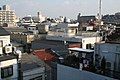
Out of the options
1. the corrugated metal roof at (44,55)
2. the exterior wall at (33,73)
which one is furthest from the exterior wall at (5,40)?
the corrugated metal roof at (44,55)

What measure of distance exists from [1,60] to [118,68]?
8.95 meters

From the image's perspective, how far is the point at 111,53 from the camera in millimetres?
19922

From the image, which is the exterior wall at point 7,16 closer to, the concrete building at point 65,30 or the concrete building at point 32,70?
the concrete building at point 65,30

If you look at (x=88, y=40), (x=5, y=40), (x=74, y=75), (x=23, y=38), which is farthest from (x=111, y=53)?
(x=23, y=38)

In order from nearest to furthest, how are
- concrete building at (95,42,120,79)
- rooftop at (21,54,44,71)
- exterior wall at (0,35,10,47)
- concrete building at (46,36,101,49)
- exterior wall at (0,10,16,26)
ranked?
concrete building at (95,42,120,79) → exterior wall at (0,35,10,47) → rooftop at (21,54,44,71) → concrete building at (46,36,101,49) → exterior wall at (0,10,16,26)

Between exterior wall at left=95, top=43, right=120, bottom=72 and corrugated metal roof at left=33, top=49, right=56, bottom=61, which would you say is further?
corrugated metal roof at left=33, top=49, right=56, bottom=61

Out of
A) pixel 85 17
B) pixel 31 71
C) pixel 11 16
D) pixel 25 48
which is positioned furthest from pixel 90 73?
pixel 11 16

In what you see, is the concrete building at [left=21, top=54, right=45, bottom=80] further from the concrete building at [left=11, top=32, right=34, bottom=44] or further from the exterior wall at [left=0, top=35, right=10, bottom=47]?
the concrete building at [left=11, top=32, right=34, bottom=44]

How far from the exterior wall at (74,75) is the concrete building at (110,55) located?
44.5 inches

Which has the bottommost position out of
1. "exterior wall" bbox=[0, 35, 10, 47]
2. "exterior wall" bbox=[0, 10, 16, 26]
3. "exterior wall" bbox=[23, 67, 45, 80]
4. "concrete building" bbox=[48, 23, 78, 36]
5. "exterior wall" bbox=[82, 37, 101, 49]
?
"exterior wall" bbox=[23, 67, 45, 80]

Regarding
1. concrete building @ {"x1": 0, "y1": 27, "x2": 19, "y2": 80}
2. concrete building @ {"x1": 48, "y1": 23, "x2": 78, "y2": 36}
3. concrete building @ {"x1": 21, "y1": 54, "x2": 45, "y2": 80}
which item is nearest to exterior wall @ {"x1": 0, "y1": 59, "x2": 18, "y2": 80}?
concrete building @ {"x1": 0, "y1": 27, "x2": 19, "y2": 80}

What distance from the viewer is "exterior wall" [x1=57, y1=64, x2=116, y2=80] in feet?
60.5

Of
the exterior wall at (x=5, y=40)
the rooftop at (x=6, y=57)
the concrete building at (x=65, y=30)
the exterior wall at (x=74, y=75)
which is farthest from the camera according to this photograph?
the concrete building at (x=65, y=30)

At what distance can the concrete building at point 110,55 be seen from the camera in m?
19.4
